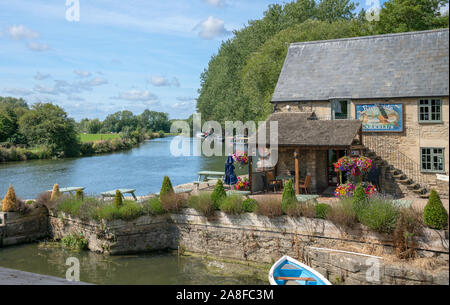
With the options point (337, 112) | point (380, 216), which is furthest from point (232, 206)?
point (337, 112)

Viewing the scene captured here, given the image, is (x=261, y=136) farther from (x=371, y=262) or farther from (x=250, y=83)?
(x=250, y=83)

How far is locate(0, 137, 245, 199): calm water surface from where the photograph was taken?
30.1 meters

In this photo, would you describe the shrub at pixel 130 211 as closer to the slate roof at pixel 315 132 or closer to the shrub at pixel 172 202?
the shrub at pixel 172 202

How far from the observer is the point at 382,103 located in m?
18.5

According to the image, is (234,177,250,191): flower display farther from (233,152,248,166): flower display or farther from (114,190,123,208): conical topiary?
(114,190,123,208): conical topiary

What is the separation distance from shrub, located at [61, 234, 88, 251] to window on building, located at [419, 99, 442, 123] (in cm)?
1550

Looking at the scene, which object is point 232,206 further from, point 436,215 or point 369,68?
point 369,68

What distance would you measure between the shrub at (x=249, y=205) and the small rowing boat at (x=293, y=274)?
275 cm

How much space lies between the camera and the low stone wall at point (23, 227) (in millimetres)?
17219

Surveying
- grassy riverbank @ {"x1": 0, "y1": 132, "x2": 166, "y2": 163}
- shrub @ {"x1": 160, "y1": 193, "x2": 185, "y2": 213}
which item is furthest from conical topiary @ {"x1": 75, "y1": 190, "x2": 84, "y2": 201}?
grassy riverbank @ {"x1": 0, "y1": 132, "x2": 166, "y2": 163}

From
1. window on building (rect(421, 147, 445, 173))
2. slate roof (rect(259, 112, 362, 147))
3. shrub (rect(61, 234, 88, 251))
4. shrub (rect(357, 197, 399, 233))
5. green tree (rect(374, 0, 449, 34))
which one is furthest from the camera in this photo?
green tree (rect(374, 0, 449, 34))

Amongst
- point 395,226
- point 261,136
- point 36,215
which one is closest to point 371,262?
point 395,226

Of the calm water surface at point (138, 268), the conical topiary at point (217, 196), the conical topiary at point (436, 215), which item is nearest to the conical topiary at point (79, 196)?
the calm water surface at point (138, 268)
